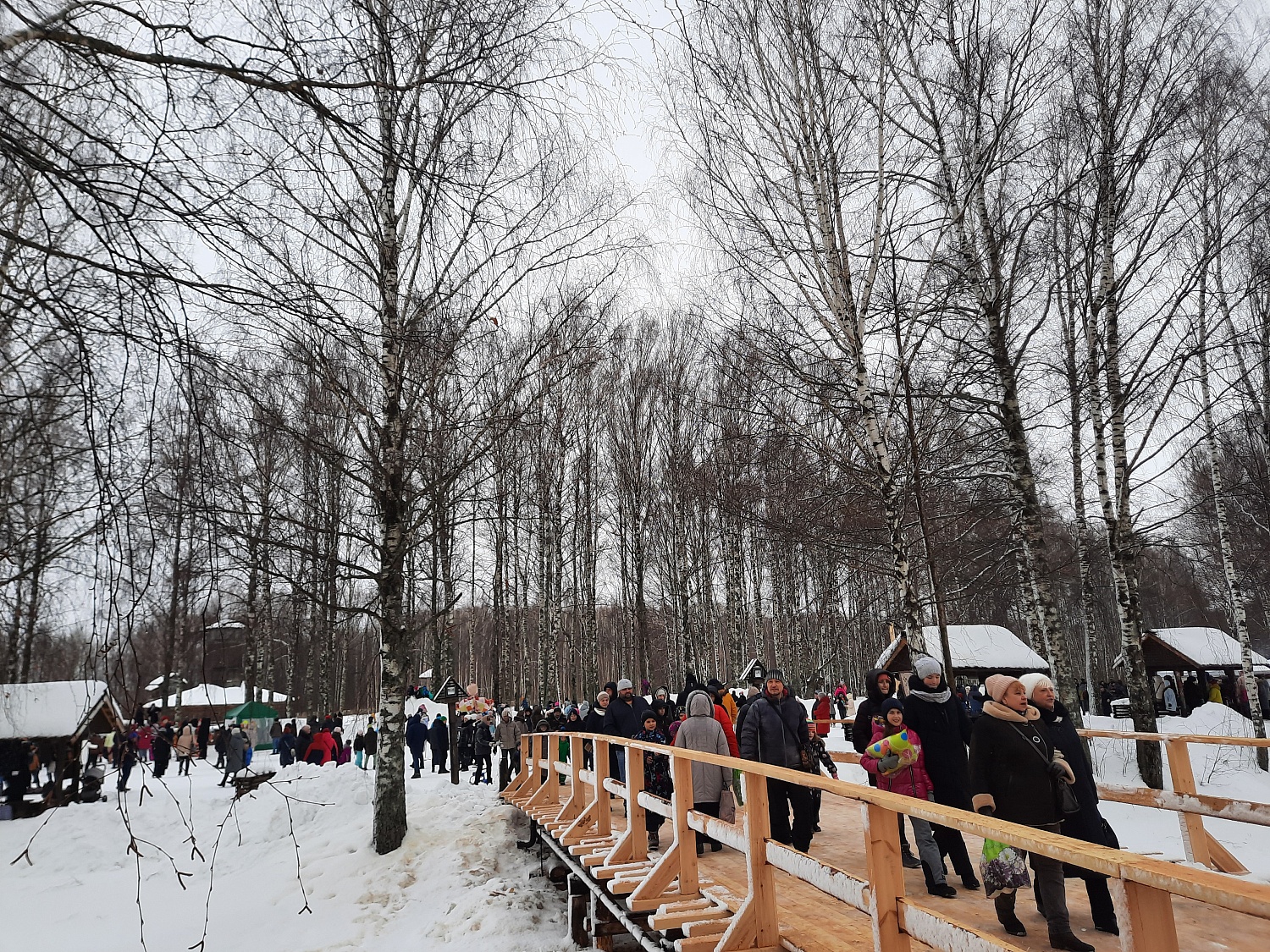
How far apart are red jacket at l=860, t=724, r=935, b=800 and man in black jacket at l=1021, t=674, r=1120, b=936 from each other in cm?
103

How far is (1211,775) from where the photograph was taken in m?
11.2

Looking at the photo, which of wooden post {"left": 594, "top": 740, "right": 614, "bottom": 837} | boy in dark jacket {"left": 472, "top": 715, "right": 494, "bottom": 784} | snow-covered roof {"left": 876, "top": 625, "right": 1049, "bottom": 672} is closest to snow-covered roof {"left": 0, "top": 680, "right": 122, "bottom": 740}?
boy in dark jacket {"left": 472, "top": 715, "right": 494, "bottom": 784}

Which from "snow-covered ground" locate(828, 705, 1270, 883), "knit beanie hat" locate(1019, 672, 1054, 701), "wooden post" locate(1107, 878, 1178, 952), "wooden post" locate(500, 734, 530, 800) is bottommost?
"snow-covered ground" locate(828, 705, 1270, 883)

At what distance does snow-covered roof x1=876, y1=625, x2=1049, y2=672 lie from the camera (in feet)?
73.9

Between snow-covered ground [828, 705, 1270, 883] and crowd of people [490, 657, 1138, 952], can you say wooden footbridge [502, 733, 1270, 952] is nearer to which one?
crowd of people [490, 657, 1138, 952]

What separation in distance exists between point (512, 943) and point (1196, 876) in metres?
7.98

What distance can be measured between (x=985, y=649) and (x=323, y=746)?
19.3 meters

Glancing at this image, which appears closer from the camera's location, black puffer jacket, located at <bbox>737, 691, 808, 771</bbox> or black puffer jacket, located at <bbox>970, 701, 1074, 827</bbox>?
black puffer jacket, located at <bbox>970, 701, 1074, 827</bbox>

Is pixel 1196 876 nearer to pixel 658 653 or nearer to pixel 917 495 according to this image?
pixel 917 495

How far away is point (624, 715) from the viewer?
9188 millimetres

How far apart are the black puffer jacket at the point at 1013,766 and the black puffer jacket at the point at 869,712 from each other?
150 cm

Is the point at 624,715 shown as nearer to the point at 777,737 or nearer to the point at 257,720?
the point at 777,737

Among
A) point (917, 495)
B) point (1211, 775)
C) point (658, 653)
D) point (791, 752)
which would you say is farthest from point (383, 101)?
point (658, 653)

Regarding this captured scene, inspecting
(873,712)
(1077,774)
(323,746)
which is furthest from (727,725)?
(323,746)
